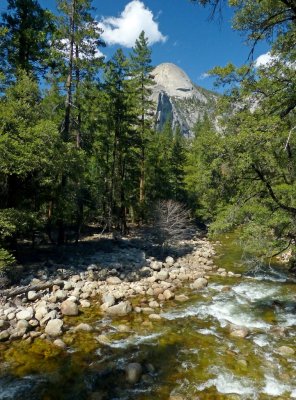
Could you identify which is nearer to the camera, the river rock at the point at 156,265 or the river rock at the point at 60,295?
the river rock at the point at 60,295

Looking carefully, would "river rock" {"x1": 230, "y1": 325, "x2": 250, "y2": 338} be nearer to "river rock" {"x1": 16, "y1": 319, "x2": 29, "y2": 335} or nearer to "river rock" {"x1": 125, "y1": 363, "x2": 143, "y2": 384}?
"river rock" {"x1": 125, "y1": 363, "x2": 143, "y2": 384}

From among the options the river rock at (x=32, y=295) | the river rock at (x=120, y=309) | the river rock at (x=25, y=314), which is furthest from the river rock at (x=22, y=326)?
the river rock at (x=120, y=309)

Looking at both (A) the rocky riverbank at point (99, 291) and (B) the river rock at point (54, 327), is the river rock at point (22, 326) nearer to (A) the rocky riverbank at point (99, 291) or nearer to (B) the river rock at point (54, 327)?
(A) the rocky riverbank at point (99, 291)

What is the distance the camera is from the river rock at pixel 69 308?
1235cm

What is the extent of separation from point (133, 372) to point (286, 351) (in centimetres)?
465

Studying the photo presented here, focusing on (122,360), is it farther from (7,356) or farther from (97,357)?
(7,356)

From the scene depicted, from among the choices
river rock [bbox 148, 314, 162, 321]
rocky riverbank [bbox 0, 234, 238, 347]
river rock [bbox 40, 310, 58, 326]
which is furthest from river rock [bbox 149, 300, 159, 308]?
river rock [bbox 40, 310, 58, 326]

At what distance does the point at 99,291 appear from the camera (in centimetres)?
1470

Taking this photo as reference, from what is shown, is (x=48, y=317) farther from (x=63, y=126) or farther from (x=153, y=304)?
(x=63, y=126)

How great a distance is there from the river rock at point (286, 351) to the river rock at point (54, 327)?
6703mm

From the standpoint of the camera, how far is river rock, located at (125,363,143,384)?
868cm

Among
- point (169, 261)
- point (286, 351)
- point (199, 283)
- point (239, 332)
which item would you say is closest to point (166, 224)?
point (169, 261)

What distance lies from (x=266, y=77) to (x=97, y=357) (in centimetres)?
887

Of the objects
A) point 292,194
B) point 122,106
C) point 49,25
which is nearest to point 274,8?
point 292,194
